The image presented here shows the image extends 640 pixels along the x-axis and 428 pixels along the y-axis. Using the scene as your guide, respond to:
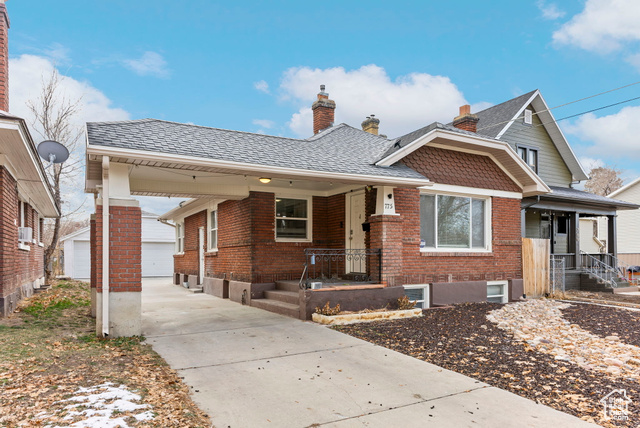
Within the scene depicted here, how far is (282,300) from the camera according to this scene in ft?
31.4

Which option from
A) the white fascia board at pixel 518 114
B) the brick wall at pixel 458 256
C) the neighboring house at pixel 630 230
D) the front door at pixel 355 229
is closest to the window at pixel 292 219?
the front door at pixel 355 229

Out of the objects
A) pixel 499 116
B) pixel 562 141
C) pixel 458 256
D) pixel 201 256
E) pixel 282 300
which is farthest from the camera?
pixel 562 141

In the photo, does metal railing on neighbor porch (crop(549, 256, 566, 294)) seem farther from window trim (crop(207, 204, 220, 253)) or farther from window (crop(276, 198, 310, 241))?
window trim (crop(207, 204, 220, 253))

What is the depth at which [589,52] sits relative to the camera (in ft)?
77.4

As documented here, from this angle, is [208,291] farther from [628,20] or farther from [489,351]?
[628,20]

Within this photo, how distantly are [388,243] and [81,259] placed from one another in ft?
75.7

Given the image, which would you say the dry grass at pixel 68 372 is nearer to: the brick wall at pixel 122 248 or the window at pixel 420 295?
the brick wall at pixel 122 248

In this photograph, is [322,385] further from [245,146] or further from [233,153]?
[245,146]

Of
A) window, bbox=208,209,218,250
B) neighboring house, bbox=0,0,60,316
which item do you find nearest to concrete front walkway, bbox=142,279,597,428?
neighboring house, bbox=0,0,60,316

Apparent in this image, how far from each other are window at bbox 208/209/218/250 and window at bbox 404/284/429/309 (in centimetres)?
675

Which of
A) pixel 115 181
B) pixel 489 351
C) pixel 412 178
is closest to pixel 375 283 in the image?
pixel 412 178

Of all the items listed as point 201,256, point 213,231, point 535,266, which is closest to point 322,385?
point 535,266

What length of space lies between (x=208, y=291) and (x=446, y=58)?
15.8m

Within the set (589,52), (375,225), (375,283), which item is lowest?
(375,283)
